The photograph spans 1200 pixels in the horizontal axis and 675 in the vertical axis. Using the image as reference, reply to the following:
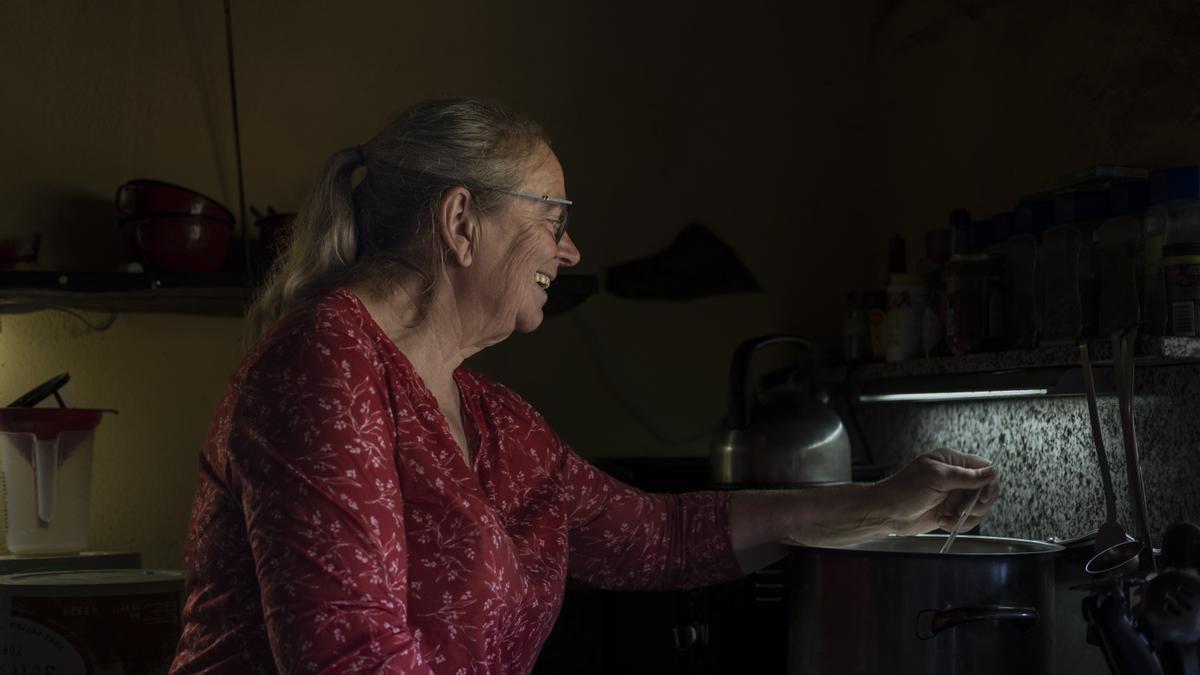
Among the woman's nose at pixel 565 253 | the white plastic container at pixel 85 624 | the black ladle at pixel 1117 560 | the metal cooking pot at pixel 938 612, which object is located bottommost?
the white plastic container at pixel 85 624

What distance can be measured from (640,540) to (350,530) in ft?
1.98

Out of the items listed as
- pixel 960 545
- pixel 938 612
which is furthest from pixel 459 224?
pixel 960 545

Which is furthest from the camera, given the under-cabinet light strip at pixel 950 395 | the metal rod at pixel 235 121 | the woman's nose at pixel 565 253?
the metal rod at pixel 235 121

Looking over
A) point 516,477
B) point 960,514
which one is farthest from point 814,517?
point 516,477

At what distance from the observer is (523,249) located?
1.36m

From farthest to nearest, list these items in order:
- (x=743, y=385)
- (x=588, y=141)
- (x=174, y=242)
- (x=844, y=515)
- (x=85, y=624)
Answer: (x=588, y=141)
(x=174, y=242)
(x=743, y=385)
(x=85, y=624)
(x=844, y=515)

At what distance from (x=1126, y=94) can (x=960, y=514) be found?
708mm

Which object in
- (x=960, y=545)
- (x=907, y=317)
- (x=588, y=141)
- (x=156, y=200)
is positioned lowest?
(x=960, y=545)

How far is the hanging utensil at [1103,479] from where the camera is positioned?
132 cm

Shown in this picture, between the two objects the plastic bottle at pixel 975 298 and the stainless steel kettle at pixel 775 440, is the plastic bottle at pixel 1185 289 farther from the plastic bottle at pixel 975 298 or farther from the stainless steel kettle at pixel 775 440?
the stainless steel kettle at pixel 775 440

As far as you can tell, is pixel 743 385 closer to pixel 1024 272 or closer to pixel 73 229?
pixel 1024 272

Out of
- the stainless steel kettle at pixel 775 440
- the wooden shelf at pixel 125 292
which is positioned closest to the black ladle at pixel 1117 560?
the stainless steel kettle at pixel 775 440

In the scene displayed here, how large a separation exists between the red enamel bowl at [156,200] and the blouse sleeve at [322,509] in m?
1.13

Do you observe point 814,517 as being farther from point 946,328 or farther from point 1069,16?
point 1069,16
